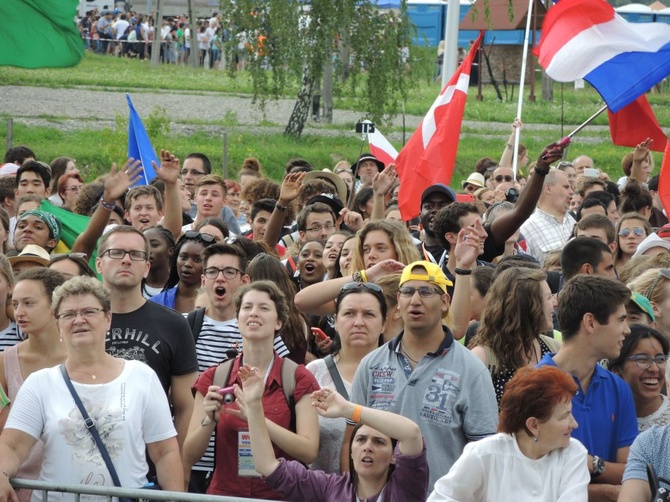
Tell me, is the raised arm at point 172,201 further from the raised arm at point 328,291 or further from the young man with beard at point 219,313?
the raised arm at point 328,291

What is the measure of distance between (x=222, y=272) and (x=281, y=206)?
2.54 meters

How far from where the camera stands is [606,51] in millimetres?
12406

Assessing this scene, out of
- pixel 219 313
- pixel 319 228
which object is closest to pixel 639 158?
pixel 319 228

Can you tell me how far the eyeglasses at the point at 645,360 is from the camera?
6.73 metres

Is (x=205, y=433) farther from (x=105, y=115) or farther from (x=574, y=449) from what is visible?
(x=105, y=115)

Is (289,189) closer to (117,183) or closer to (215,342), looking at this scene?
(117,183)

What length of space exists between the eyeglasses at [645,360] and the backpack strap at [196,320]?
240 centimetres

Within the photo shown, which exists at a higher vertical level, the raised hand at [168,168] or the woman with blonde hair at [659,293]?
the raised hand at [168,168]

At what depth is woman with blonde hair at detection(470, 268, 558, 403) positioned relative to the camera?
21.9 ft

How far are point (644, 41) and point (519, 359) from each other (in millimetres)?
6376

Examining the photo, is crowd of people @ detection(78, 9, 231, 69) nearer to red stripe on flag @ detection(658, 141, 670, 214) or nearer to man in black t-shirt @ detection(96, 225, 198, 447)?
red stripe on flag @ detection(658, 141, 670, 214)

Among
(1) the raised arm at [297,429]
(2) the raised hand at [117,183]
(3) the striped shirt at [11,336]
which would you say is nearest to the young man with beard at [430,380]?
(1) the raised arm at [297,429]

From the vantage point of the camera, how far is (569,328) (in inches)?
247

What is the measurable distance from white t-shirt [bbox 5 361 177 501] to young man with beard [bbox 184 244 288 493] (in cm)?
127
